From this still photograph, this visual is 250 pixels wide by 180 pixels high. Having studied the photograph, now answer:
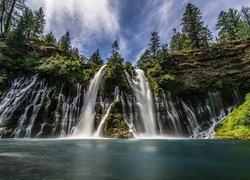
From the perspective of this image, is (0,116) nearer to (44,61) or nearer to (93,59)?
(44,61)

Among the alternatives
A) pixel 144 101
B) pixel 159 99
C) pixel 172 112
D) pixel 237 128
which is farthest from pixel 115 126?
pixel 237 128

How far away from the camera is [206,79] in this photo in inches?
963

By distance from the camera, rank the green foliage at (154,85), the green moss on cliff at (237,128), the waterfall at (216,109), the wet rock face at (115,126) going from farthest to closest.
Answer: the green foliage at (154,85)
the waterfall at (216,109)
the wet rock face at (115,126)
the green moss on cliff at (237,128)

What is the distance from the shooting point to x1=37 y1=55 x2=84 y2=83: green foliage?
22.2 meters

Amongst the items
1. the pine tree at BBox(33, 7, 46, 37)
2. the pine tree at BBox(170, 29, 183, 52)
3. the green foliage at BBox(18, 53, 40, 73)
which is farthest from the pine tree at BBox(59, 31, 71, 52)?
the pine tree at BBox(170, 29, 183, 52)

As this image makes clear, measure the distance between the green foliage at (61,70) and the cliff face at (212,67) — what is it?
10.7m

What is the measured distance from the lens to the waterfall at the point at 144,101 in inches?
763

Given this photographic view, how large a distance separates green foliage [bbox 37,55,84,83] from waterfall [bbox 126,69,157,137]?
261 inches

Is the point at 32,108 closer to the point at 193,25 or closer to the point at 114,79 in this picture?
the point at 114,79

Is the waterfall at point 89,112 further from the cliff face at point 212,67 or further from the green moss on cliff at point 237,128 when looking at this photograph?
the green moss on cliff at point 237,128

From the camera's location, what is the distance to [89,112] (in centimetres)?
1938

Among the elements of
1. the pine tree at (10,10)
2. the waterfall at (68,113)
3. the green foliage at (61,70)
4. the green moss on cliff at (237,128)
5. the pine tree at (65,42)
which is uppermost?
the pine tree at (65,42)

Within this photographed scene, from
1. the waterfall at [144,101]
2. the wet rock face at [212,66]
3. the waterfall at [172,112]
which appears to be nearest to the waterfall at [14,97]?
the waterfall at [144,101]

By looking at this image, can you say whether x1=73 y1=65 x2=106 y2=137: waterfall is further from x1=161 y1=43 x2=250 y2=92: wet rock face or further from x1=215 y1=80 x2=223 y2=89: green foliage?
x1=215 y1=80 x2=223 y2=89: green foliage
